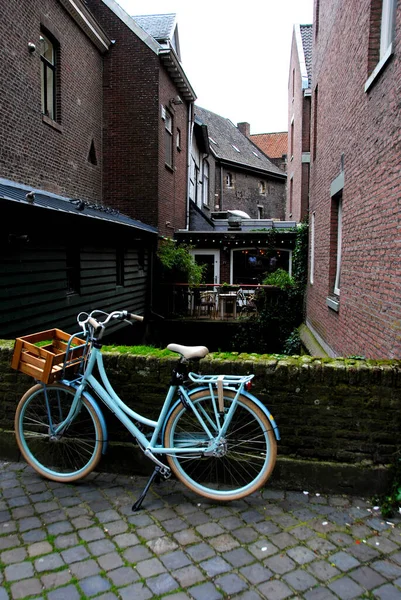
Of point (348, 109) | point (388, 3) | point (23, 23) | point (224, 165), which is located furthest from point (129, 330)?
point (224, 165)

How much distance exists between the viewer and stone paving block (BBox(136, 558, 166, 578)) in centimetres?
249

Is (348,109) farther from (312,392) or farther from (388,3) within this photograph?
(312,392)

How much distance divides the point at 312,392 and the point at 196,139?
20.8m

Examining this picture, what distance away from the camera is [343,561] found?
2584mm

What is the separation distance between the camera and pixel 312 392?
130 inches

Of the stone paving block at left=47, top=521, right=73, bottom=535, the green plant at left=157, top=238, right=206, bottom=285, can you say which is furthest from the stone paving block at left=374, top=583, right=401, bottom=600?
the green plant at left=157, top=238, right=206, bottom=285

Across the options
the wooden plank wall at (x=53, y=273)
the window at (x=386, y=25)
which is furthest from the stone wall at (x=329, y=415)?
the wooden plank wall at (x=53, y=273)

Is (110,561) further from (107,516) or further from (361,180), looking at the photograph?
(361,180)

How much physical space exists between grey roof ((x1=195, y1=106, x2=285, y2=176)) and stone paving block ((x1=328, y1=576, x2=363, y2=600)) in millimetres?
28533

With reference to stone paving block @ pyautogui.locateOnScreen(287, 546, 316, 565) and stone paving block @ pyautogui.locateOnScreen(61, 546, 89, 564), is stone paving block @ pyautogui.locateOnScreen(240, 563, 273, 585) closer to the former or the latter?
stone paving block @ pyautogui.locateOnScreen(287, 546, 316, 565)

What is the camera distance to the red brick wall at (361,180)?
473 centimetres

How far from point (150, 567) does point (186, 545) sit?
0.91ft

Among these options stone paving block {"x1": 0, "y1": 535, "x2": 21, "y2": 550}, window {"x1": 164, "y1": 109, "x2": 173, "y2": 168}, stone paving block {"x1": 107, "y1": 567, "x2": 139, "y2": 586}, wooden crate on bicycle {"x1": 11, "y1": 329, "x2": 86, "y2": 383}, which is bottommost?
stone paving block {"x1": 107, "y1": 567, "x2": 139, "y2": 586}

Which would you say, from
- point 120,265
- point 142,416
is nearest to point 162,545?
point 142,416
